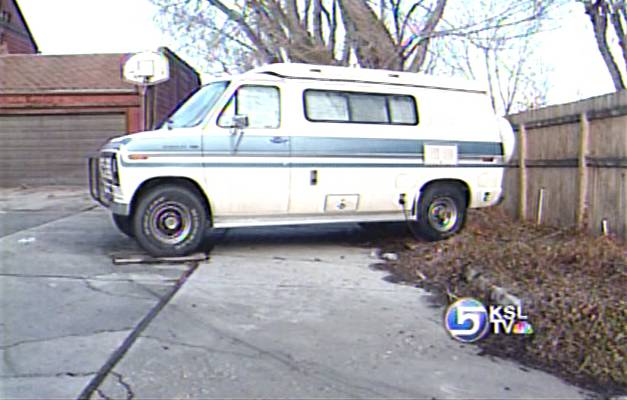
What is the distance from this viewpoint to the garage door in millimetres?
18281

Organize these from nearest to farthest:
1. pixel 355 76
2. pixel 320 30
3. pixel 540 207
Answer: pixel 355 76
pixel 540 207
pixel 320 30

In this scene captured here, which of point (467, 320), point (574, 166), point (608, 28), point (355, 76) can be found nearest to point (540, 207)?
point (574, 166)

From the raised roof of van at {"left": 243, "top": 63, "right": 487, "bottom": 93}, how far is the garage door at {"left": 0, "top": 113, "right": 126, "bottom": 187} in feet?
37.9

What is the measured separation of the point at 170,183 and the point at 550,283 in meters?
4.45

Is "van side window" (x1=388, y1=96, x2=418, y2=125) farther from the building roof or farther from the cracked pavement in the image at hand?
the building roof

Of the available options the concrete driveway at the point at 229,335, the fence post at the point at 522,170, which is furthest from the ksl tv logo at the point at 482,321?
the fence post at the point at 522,170

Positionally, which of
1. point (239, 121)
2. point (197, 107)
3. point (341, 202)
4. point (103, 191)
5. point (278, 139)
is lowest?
point (341, 202)

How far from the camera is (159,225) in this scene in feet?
23.8

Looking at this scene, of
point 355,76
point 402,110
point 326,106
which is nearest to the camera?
point 326,106

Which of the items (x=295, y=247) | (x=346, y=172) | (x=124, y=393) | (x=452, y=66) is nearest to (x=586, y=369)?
(x=124, y=393)

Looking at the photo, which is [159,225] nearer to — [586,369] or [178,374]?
[178,374]

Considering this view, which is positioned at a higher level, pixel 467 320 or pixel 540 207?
pixel 540 207

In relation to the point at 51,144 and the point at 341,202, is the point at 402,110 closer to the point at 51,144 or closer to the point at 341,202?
the point at 341,202

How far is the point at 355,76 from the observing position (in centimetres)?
808
